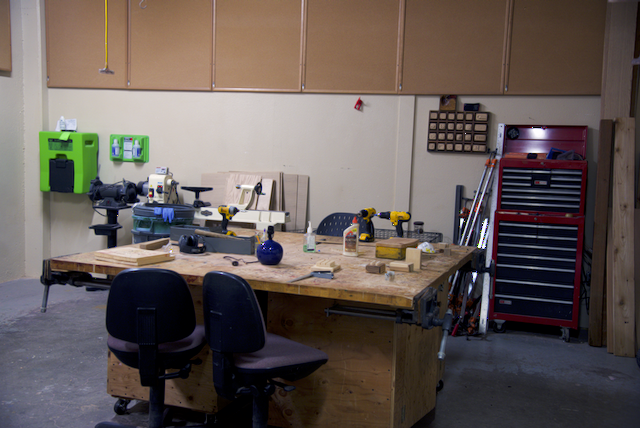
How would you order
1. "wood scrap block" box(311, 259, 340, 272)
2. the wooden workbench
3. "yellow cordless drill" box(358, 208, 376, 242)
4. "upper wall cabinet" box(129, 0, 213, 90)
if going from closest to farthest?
the wooden workbench
"wood scrap block" box(311, 259, 340, 272)
"yellow cordless drill" box(358, 208, 376, 242)
"upper wall cabinet" box(129, 0, 213, 90)

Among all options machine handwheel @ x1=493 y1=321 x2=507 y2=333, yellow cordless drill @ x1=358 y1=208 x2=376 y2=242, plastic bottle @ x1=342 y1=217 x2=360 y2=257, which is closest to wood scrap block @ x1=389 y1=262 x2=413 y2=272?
plastic bottle @ x1=342 y1=217 x2=360 y2=257

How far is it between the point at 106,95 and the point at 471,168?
11.4 feet

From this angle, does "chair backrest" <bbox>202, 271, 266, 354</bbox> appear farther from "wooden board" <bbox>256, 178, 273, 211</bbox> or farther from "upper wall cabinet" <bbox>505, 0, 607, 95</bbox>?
"upper wall cabinet" <bbox>505, 0, 607, 95</bbox>

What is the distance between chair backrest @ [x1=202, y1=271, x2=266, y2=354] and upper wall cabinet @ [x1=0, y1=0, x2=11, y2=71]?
13.9 ft

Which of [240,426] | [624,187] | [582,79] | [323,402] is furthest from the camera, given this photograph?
[582,79]

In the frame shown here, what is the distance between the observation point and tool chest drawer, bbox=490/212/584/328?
370cm

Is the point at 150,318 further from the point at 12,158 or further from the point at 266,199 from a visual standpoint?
the point at 12,158

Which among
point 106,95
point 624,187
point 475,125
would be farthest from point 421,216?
point 106,95

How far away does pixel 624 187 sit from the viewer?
11.9 ft

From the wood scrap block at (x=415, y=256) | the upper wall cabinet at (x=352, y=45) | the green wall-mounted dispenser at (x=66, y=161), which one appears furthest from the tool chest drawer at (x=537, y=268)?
the green wall-mounted dispenser at (x=66, y=161)

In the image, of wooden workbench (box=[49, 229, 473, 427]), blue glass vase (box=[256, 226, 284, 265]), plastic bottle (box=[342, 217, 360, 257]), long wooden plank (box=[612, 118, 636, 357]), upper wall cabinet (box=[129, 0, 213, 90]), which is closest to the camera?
wooden workbench (box=[49, 229, 473, 427])

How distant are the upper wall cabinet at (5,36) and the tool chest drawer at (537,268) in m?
4.61

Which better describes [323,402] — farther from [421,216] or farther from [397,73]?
[397,73]

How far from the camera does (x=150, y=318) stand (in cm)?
176
